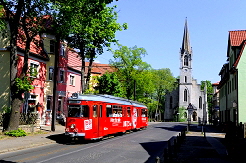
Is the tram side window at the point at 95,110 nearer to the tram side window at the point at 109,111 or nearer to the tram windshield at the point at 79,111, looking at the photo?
the tram windshield at the point at 79,111

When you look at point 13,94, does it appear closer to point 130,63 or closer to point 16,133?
point 16,133

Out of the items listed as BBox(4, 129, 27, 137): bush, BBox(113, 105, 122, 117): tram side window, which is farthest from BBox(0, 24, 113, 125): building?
BBox(113, 105, 122, 117): tram side window

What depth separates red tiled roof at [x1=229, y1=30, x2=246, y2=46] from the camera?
32844mm

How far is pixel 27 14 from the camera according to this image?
2095cm

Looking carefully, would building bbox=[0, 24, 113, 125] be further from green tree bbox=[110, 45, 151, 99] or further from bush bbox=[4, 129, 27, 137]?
green tree bbox=[110, 45, 151, 99]

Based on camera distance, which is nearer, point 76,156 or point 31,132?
point 76,156

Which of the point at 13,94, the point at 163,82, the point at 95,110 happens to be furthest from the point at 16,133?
the point at 163,82

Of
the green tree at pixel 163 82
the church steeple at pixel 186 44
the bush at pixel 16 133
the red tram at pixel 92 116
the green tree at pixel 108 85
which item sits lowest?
the bush at pixel 16 133

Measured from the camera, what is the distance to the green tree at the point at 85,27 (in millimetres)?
19781

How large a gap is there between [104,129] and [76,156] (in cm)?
774

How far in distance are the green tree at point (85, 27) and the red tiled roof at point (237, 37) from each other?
41.2 ft

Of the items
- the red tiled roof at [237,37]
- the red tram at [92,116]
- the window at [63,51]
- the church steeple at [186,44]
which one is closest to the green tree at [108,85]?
the window at [63,51]

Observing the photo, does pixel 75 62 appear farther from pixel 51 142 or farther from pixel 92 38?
pixel 51 142

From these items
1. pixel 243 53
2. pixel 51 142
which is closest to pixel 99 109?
pixel 51 142
